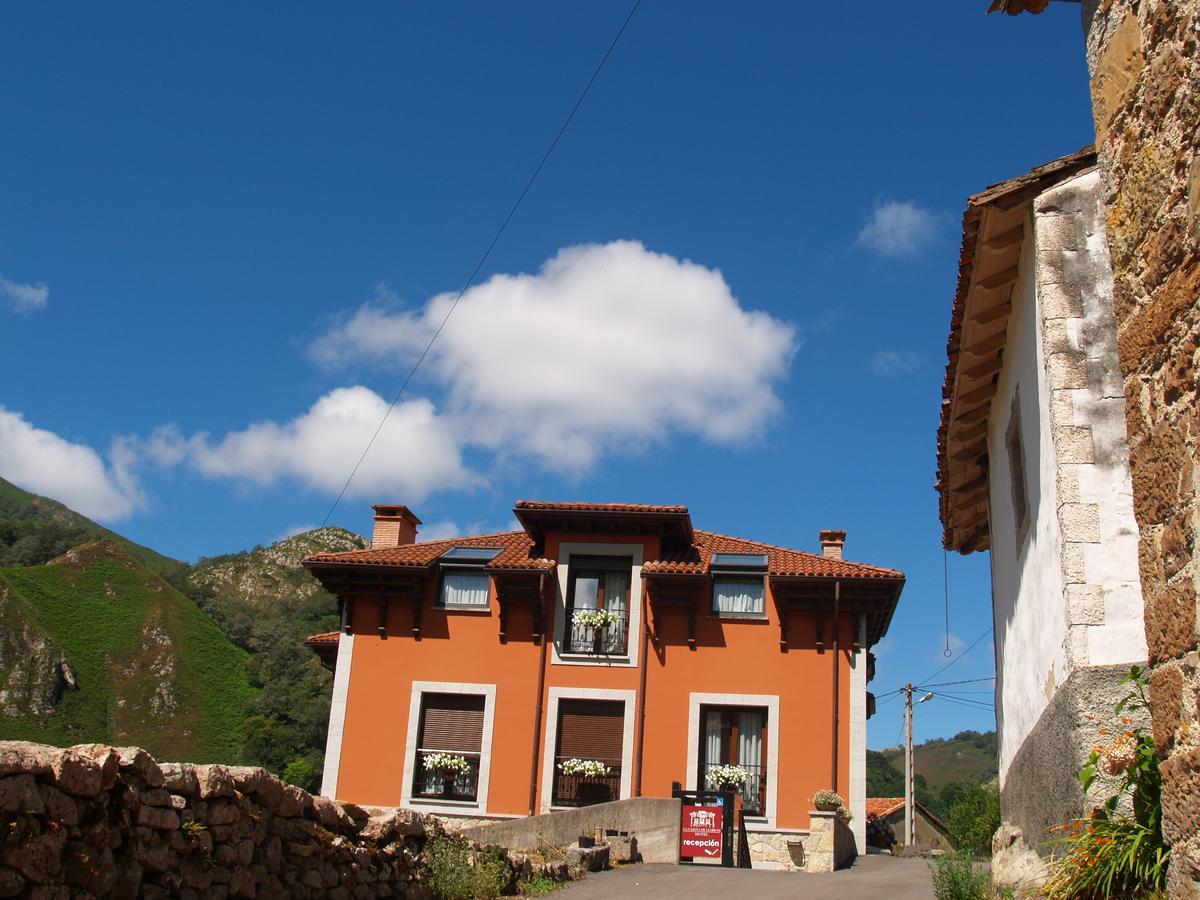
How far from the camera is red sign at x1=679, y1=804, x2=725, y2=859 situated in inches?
648

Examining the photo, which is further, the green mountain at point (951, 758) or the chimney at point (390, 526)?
the green mountain at point (951, 758)

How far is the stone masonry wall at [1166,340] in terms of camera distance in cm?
364

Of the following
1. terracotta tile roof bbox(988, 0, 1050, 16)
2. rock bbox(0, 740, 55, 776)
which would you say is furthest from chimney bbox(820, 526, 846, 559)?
rock bbox(0, 740, 55, 776)

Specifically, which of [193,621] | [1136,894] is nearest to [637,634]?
[1136,894]

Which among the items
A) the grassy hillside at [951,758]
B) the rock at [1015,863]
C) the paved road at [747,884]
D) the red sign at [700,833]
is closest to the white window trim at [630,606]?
the red sign at [700,833]

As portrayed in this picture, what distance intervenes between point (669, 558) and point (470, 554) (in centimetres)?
429

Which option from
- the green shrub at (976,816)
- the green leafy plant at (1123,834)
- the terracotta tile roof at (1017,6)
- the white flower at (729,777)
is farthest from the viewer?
the white flower at (729,777)

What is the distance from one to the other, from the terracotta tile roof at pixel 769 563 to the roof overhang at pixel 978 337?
841cm

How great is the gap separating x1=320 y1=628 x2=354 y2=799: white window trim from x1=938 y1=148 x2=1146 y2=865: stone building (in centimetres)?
1592

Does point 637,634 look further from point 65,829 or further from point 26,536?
point 26,536

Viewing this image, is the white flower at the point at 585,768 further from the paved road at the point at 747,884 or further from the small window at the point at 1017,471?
the small window at the point at 1017,471

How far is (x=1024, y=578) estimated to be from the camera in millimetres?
8484

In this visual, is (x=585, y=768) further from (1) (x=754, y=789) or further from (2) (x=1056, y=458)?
(2) (x=1056, y=458)

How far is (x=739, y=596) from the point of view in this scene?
22.1 meters
